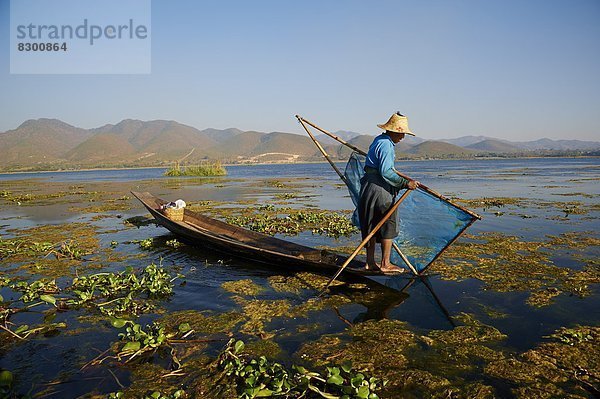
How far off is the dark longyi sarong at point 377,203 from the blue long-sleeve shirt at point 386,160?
184mm


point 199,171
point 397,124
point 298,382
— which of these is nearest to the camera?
point 298,382

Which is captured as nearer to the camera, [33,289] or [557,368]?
[557,368]

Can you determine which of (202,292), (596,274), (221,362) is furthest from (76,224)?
(596,274)

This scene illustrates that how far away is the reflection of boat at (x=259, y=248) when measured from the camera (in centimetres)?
654

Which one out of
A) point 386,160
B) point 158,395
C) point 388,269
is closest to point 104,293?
point 158,395

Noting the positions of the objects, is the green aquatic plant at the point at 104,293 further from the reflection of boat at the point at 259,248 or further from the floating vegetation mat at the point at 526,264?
the floating vegetation mat at the point at 526,264

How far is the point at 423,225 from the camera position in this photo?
20.6ft

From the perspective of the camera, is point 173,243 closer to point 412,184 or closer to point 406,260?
point 406,260

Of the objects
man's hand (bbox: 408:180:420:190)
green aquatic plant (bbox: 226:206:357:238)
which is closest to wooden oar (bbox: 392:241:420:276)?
man's hand (bbox: 408:180:420:190)

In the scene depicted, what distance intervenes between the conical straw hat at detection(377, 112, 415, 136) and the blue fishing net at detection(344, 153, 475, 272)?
3.74ft

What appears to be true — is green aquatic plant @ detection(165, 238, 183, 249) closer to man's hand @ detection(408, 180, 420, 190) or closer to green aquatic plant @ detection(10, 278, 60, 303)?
green aquatic plant @ detection(10, 278, 60, 303)

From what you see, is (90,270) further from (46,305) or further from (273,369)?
(273,369)

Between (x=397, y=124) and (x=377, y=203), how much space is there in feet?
4.40

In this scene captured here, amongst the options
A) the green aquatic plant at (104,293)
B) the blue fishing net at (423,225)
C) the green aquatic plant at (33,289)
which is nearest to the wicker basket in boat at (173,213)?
the green aquatic plant at (104,293)
